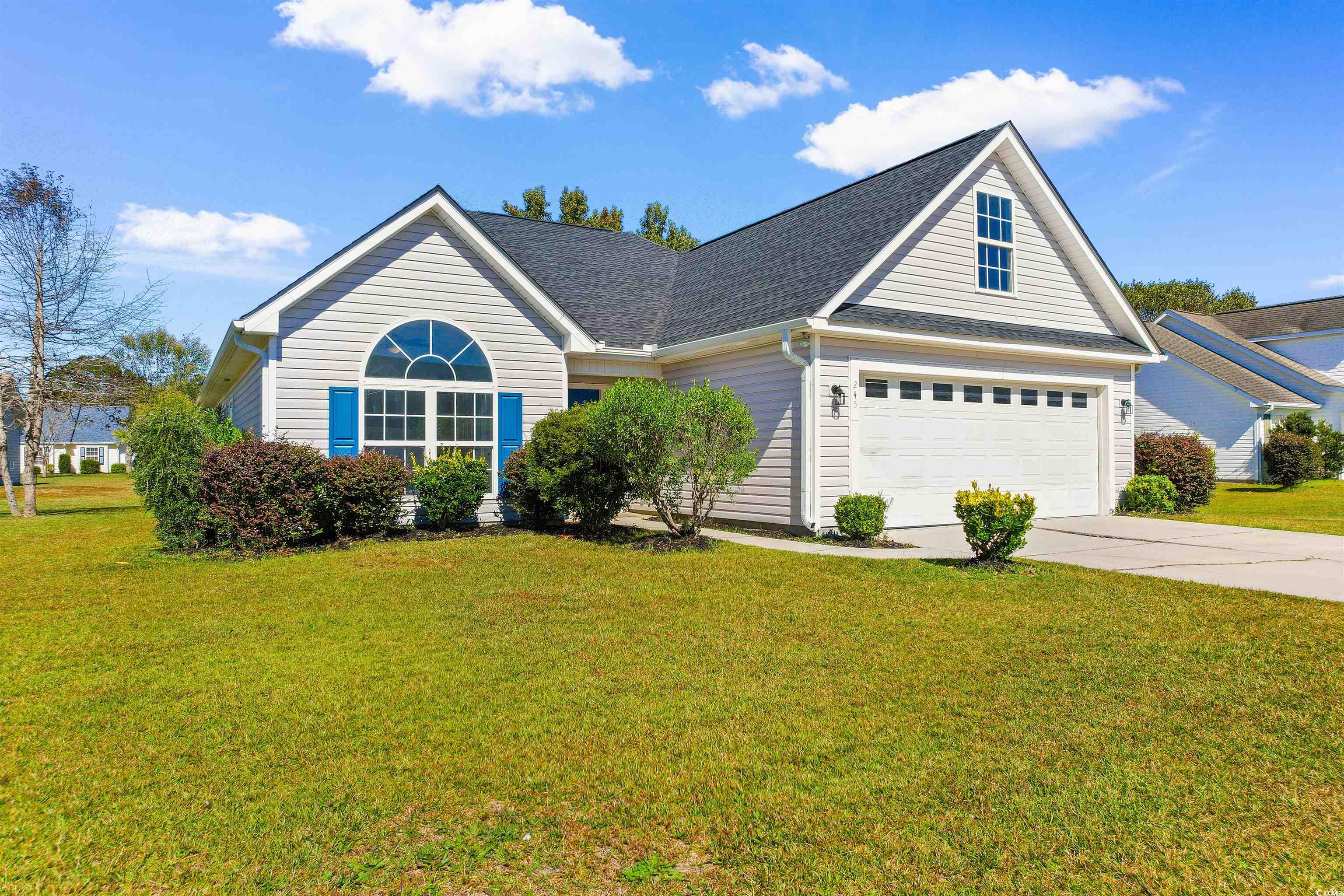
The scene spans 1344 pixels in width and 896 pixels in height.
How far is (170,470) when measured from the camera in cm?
1071

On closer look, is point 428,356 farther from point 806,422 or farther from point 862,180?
point 862,180

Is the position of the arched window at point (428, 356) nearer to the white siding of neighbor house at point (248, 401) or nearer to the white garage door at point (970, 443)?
the white siding of neighbor house at point (248, 401)

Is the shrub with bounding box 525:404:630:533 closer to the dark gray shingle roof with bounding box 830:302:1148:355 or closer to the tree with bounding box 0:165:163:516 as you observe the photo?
the dark gray shingle roof with bounding box 830:302:1148:355

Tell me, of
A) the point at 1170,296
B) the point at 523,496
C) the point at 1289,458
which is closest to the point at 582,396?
the point at 523,496

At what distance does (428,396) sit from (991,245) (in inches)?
409

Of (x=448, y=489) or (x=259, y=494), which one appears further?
(x=448, y=489)

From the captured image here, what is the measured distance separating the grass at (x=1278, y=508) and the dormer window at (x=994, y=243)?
5501 millimetres

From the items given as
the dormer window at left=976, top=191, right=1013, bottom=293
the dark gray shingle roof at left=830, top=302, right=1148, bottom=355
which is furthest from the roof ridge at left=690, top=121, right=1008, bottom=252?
the dark gray shingle roof at left=830, top=302, right=1148, bottom=355

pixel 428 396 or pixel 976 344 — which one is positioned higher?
pixel 976 344

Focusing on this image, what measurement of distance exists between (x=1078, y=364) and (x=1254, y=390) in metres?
16.9

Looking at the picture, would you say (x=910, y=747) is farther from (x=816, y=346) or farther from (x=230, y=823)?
(x=816, y=346)

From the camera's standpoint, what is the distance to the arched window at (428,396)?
11992 millimetres

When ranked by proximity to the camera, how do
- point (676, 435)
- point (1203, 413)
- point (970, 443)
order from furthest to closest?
point (1203, 413)
point (970, 443)
point (676, 435)

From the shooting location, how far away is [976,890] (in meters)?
2.71
